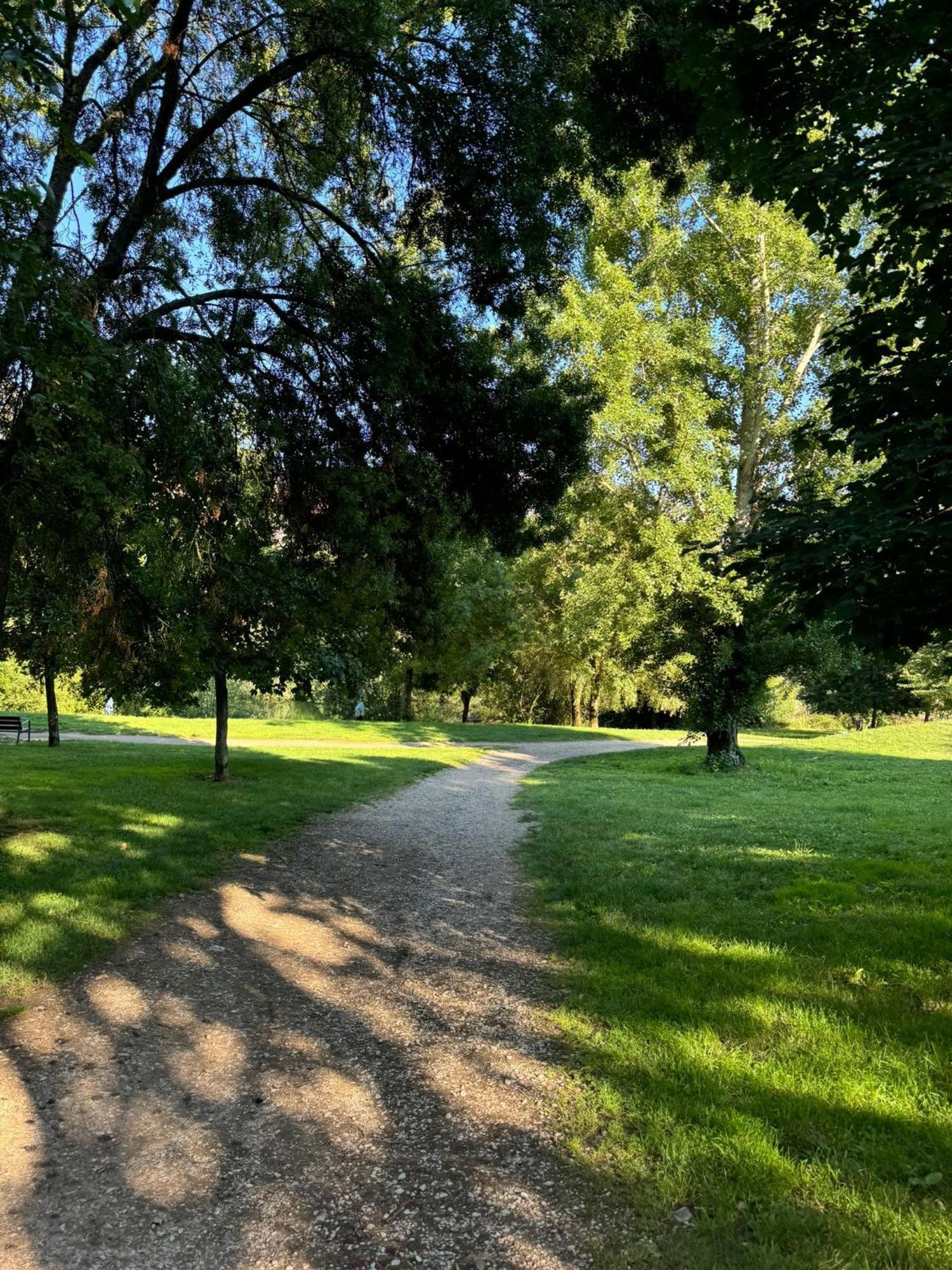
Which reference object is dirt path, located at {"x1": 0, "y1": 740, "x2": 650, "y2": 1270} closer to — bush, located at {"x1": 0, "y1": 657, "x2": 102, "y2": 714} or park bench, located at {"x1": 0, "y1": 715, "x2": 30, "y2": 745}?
park bench, located at {"x1": 0, "y1": 715, "x2": 30, "y2": 745}

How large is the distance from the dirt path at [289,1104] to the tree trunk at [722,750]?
12776 millimetres

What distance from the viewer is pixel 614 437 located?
1781 centimetres

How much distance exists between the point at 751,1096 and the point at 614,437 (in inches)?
639

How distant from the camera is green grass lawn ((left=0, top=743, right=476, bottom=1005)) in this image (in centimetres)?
512

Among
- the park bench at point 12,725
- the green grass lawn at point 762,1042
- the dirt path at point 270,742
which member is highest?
the park bench at point 12,725

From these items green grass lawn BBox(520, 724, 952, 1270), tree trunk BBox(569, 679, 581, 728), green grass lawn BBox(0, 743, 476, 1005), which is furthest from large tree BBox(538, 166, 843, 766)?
tree trunk BBox(569, 679, 581, 728)

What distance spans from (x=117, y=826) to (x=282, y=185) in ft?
24.5

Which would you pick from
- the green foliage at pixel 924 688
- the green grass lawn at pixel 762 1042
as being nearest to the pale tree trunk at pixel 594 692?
the green foliage at pixel 924 688

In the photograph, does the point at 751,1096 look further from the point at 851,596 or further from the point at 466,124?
the point at 466,124

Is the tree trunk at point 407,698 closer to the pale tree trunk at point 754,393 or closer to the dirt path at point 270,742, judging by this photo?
the dirt path at point 270,742

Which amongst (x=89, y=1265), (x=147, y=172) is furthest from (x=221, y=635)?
(x=89, y=1265)

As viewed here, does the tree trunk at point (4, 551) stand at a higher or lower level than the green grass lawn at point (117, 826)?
higher

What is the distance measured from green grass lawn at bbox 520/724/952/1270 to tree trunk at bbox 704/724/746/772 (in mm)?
8664

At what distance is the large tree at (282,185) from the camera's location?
5.85 m
